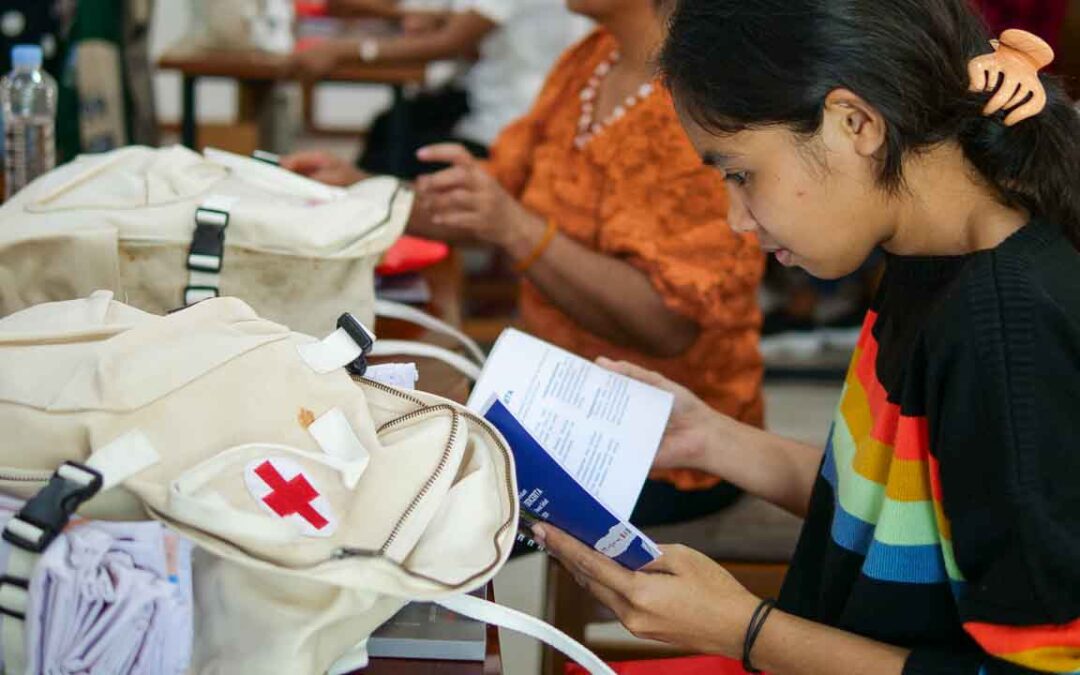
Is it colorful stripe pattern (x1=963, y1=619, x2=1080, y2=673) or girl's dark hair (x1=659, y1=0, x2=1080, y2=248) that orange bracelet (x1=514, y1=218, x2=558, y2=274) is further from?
colorful stripe pattern (x1=963, y1=619, x2=1080, y2=673)

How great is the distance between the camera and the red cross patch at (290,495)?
80cm

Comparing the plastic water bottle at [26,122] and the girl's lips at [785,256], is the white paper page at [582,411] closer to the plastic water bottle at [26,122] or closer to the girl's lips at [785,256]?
the girl's lips at [785,256]

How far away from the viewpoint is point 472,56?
3312 millimetres

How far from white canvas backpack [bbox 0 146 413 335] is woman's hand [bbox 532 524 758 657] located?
413 mm

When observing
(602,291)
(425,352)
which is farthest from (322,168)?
(425,352)

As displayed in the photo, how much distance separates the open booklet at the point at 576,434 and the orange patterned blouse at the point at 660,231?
409 millimetres

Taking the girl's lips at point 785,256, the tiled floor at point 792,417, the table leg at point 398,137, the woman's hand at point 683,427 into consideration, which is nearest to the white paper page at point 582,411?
the woman's hand at point 683,427

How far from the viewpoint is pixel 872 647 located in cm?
101

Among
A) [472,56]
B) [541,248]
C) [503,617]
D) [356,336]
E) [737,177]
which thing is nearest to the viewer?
[503,617]

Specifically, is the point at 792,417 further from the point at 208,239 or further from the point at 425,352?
the point at 208,239

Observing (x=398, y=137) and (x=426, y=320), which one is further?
(x=398, y=137)

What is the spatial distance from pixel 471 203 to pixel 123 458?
35.7 inches

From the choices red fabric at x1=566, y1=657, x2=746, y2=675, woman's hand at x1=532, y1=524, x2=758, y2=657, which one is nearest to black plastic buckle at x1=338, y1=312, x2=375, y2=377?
woman's hand at x1=532, y1=524, x2=758, y2=657

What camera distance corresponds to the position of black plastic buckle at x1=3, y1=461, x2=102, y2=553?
0.74 meters
